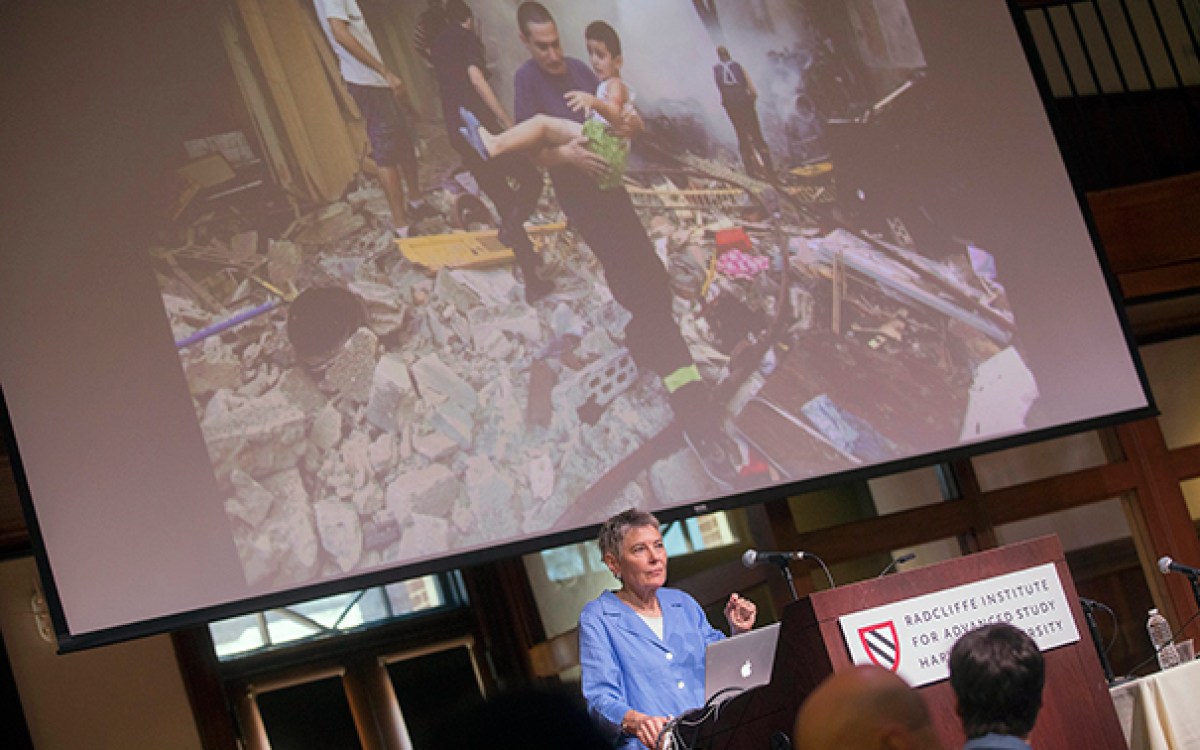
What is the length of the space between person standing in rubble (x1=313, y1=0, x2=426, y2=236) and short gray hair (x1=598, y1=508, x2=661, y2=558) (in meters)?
1.53

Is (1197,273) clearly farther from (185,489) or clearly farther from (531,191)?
(185,489)

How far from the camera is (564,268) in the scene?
473cm

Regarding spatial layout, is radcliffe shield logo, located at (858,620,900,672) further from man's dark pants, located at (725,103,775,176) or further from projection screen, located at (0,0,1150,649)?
man's dark pants, located at (725,103,775,176)

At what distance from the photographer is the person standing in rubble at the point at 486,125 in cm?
468

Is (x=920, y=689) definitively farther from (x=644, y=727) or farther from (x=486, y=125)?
(x=486, y=125)

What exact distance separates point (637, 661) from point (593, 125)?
7.44ft

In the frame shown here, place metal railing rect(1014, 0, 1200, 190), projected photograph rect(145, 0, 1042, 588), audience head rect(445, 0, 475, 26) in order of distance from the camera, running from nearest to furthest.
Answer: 1. projected photograph rect(145, 0, 1042, 588)
2. audience head rect(445, 0, 475, 26)
3. metal railing rect(1014, 0, 1200, 190)

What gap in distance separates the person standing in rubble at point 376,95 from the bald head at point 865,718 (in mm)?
3164

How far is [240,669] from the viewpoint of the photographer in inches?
238

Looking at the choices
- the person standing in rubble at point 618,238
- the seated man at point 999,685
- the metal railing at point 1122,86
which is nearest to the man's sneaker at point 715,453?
the person standing in rubble at point 618,238

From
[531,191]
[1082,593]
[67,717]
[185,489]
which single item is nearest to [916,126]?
[531,191]

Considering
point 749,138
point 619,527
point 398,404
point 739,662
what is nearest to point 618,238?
point 749,138

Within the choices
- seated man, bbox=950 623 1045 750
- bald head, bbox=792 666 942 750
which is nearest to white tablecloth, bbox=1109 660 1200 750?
seated man, bbox=950 623 1045 750

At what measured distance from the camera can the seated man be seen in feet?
6.68
